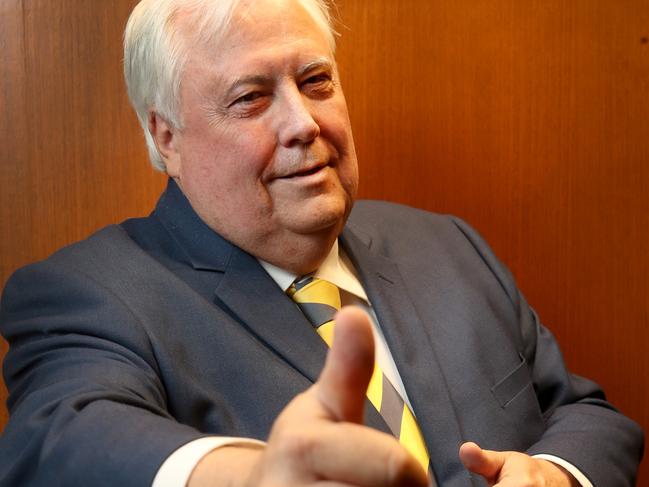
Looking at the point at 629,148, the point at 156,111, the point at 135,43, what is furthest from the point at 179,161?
the point at 629,148

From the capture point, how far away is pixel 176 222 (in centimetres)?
158

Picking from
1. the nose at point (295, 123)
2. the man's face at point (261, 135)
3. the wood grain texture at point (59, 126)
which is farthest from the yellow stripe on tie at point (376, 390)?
the wood grain texture at point (59, 126)

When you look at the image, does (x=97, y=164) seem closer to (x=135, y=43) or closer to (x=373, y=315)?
(x=135, y=43)

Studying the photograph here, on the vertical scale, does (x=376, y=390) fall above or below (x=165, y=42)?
below

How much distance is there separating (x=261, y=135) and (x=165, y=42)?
20 centimetres

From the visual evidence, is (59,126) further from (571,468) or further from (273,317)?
(571,468)

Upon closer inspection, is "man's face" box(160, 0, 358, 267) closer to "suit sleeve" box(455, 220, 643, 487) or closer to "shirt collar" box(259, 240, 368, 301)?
"shirt collar" box(259, 240, 368, 301)

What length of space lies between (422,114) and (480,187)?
20cm

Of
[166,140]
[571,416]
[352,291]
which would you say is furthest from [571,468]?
[166,140]

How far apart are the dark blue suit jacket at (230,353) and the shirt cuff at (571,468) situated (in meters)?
0.01

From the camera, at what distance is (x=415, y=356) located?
1.57m

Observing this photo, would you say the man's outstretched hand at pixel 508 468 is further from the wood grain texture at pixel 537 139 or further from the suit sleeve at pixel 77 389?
the wood grain texture at pixel 537 139

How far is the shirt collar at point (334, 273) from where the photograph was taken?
1563 mm

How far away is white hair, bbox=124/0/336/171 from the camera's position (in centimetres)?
148
